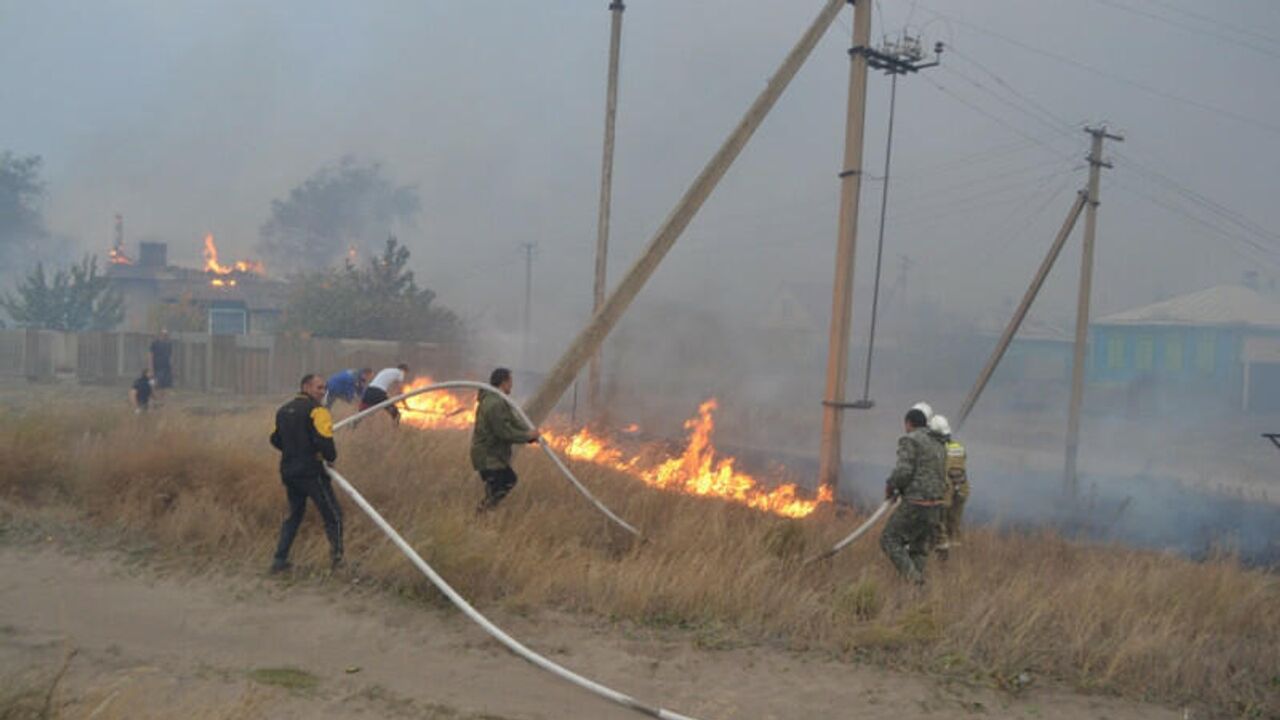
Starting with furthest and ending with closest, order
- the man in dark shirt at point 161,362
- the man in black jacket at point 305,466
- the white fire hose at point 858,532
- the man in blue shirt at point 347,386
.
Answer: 1. the man in dark shirt at point 161,362
2. the man in blue shirt at point 347,386
3. the white fire hose at point 858,532
4. the man in black jacket at point 305,466

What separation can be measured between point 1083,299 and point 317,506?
16926 mm

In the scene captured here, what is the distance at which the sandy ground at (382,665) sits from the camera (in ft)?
14.9

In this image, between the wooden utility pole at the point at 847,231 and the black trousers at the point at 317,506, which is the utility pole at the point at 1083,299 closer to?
the wooden utility pole at the point at 847,231

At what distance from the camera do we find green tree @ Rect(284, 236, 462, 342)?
30406 mm

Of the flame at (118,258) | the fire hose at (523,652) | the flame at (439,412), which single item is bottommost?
the fire hose at (523,652)

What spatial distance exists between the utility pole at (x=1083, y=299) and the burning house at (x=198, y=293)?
31.2 m

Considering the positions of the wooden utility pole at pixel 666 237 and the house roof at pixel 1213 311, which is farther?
the house roof at pixel 1213 311

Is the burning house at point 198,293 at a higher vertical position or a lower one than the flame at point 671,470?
higher

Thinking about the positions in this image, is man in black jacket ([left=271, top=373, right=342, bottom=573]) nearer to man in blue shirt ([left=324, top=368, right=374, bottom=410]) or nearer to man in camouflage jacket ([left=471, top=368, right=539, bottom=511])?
man in camouflage jacket ([left=471, top=368, right=539, bottom=511])

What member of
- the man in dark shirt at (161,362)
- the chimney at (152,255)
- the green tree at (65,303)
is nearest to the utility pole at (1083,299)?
the man in dark shirt at (161,362)

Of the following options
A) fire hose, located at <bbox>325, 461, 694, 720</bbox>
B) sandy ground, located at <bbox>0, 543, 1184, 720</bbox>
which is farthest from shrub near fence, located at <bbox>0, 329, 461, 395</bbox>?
fire hose, located at <bbox>325, 461, 694, 720</bbox>

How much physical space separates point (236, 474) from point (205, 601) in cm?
206

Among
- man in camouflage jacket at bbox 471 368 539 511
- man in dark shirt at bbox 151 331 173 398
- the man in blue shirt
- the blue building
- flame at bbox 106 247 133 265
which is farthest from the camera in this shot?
flame at bbox 106 247 133 265

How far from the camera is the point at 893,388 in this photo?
3747 centimetres
